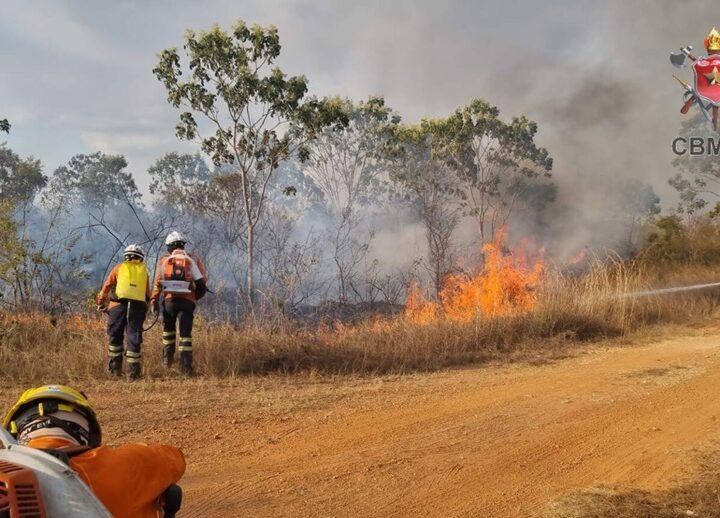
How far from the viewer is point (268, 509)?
3.87 m

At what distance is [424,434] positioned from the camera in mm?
5367

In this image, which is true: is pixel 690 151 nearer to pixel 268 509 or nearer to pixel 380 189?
pixel 380 189

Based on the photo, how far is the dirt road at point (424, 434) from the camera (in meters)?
4.11

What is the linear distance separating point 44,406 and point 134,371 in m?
5.70

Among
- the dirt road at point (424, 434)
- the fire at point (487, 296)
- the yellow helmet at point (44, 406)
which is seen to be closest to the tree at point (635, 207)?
the fire at point (487, 296)

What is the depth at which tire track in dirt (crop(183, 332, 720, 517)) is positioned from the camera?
13.3 feet

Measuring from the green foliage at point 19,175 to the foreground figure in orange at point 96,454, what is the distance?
28.6 m

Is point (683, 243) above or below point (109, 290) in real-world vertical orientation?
above

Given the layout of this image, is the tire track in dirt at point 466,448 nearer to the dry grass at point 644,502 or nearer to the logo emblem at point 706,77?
the dry grass at point 644,502

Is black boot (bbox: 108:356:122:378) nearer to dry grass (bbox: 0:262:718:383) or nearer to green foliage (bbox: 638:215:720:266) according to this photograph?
dry grass (bbox: 0:262:718:383)

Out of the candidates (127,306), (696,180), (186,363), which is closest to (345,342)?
(186,363)

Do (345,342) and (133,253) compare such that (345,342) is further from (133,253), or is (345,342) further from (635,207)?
(635,207)

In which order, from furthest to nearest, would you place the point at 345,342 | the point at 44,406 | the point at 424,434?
the point at 345,342
the point at 424,434
the point at 44,406

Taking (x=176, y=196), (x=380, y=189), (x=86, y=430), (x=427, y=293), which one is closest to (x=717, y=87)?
(x=427, y=293)
